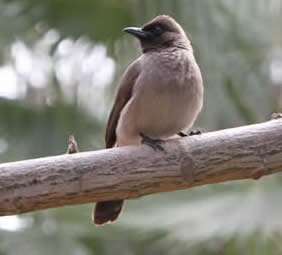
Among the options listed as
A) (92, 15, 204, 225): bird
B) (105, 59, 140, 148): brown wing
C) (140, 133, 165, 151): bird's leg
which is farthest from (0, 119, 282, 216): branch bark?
(105, 59, 140, 148): brown wing

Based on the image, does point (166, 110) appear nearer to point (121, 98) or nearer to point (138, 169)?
point (121, 98)

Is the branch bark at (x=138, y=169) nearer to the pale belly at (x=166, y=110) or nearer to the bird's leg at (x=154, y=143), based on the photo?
the bird's leg at (x=154, y=143)

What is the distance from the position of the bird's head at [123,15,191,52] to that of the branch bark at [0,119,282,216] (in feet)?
3.32

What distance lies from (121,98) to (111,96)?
2.56 m

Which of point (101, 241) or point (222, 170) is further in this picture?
point (101, 241)

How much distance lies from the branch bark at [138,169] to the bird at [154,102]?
387mm

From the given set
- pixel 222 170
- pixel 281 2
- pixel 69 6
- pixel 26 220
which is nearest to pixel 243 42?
pixel 281 2

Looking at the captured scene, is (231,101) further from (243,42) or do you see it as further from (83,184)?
(83,184)

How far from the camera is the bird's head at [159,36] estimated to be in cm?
466

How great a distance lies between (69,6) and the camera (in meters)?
6.64

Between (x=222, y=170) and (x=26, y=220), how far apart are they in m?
3.06

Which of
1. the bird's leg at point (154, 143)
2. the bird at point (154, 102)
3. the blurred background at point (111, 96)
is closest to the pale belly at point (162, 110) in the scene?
the bird at point (154, 102)

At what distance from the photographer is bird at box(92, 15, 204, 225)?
13.9 ft

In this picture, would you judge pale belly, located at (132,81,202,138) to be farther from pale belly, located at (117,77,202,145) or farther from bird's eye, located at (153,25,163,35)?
bird's eye, located at (153,25,163,35)
